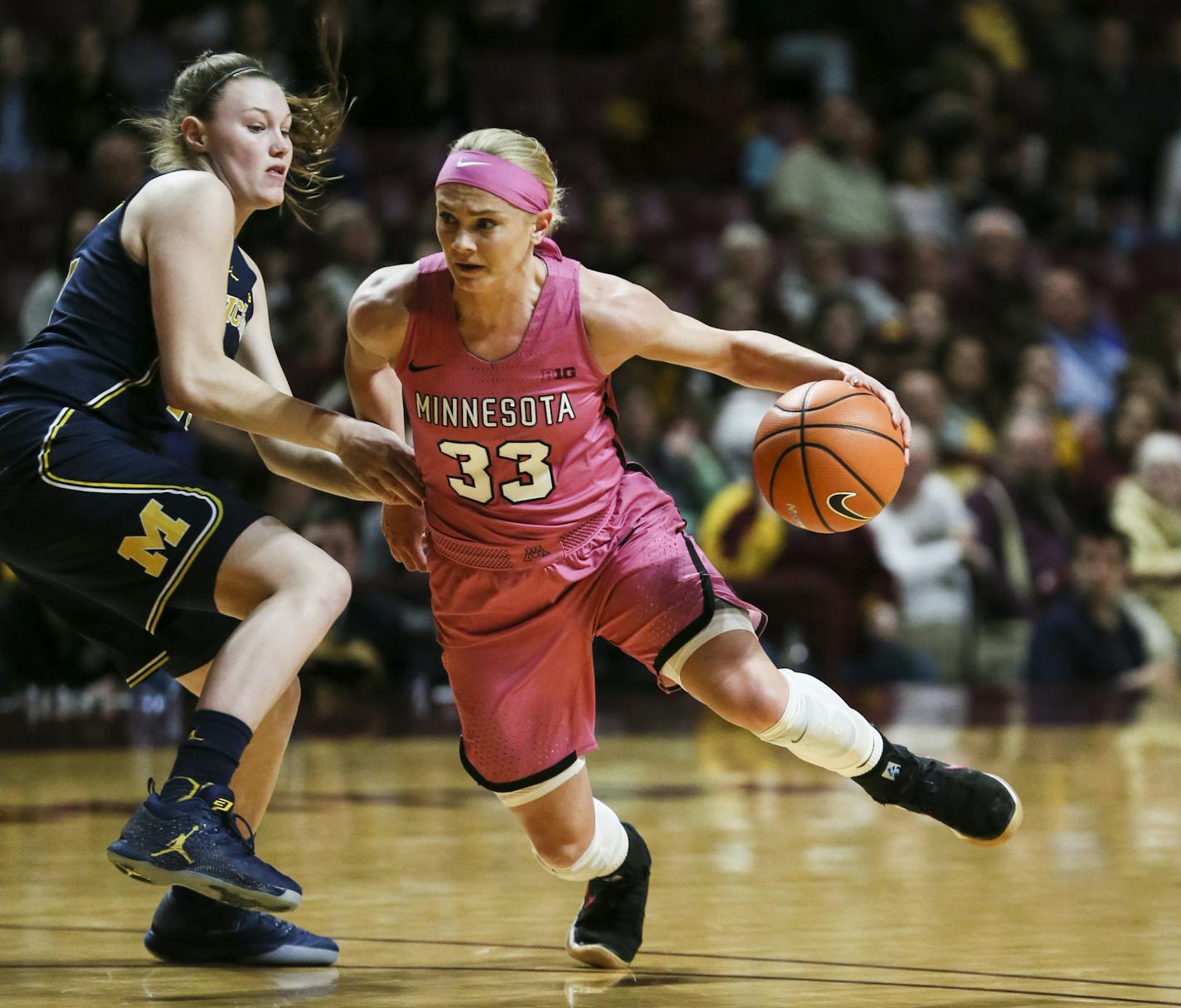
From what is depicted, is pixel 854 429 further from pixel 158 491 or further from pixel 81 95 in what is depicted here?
pixel 81 95

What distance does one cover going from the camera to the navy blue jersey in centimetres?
368

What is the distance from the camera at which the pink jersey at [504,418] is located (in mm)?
3852

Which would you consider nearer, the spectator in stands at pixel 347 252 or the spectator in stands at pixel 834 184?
the spectator in stands at pixel 347 252

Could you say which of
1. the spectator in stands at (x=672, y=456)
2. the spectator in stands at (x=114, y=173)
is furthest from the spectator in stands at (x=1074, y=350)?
the spectator in stands at (x=114, y=173)

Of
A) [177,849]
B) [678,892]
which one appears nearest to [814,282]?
[678,892]

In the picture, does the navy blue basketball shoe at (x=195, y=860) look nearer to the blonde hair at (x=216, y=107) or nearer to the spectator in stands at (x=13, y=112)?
the blonde hair at (x=216, y=107)

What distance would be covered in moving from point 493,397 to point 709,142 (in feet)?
27.6

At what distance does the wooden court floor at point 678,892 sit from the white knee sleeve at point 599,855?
0.61ft

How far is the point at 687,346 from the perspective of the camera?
3.96 metres

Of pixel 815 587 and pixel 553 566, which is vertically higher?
pixel 553 566

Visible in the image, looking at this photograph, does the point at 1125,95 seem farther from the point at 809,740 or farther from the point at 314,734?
the point at 809,740

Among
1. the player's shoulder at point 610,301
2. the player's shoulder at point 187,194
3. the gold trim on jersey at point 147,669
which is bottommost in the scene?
the gold trim on jersey at point 147,669

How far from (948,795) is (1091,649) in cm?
574

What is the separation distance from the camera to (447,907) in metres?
4.46
